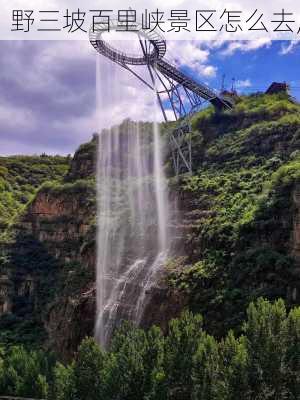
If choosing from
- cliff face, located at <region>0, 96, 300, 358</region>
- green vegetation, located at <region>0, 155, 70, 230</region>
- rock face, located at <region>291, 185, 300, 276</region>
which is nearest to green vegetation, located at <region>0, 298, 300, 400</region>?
cliff face, located at <region>0, 96, 300, 358</region>

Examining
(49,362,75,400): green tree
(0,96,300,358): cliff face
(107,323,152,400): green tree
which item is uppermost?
(0,96,300,358): cliff face

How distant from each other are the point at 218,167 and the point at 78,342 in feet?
72.8

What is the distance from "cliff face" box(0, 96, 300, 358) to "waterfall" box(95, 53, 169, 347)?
46.6 inches

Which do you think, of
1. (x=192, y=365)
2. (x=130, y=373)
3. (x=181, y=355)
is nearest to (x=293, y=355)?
(x=192, y=365)

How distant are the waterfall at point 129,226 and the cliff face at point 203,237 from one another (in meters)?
1.18

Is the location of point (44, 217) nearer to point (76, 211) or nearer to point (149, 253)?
point (76, 211)

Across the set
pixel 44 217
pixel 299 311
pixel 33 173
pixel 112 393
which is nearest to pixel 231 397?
pixel 299 311

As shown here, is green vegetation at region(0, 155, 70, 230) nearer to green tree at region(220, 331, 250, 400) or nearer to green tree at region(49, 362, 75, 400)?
green tree at region(49, 362, 75, 400)

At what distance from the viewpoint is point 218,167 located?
58.8 m

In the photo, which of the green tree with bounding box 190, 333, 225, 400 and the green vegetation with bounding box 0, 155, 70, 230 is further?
the green vegetation with bounding box 0, 155, 70, 230

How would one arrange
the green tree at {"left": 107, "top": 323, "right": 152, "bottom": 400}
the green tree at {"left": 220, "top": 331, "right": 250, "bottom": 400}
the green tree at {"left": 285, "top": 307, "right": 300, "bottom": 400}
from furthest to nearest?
the green tree at {"left": 107, "top": 323, "right": 152, "bottom": 400}, the green tree at {"left": 220, "top": 331, "right": 250, "bottom": 400}, the green tree at {"left": 285, "top": 307, "right": 300, "bottom": 400}

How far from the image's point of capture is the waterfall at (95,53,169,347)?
148ft

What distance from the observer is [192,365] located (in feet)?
105

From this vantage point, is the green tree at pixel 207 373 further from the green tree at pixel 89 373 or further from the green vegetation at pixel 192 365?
the green tree at pixel 89 373
